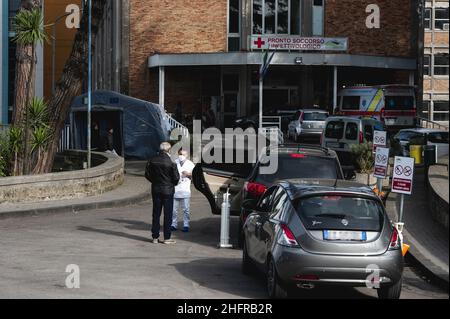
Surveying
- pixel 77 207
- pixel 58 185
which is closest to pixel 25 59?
pixel 58 185

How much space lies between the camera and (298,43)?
45312mm

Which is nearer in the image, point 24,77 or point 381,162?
point 381,162

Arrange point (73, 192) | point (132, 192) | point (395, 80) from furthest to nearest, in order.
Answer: point (395, 80) → point (132, 192) → point (73, 192)

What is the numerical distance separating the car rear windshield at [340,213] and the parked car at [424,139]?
62.7ft

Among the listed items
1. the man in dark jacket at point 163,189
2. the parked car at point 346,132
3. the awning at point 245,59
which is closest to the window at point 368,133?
the parked car at point 346,132

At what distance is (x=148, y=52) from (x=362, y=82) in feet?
40.4

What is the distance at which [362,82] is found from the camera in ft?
170

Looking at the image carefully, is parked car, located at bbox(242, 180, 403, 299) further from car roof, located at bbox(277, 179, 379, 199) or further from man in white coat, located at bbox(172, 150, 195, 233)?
man in white coat, located at bbox(172, 150, 195, 233)

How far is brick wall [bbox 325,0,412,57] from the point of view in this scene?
49.1 metres

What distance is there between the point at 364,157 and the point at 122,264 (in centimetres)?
1271

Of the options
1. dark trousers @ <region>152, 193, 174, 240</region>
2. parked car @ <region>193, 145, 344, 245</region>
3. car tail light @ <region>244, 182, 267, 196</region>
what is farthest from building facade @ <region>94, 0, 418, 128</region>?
car tail light @ <region>244, 182, 267, 196</region>

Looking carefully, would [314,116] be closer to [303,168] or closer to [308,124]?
[308,124]
